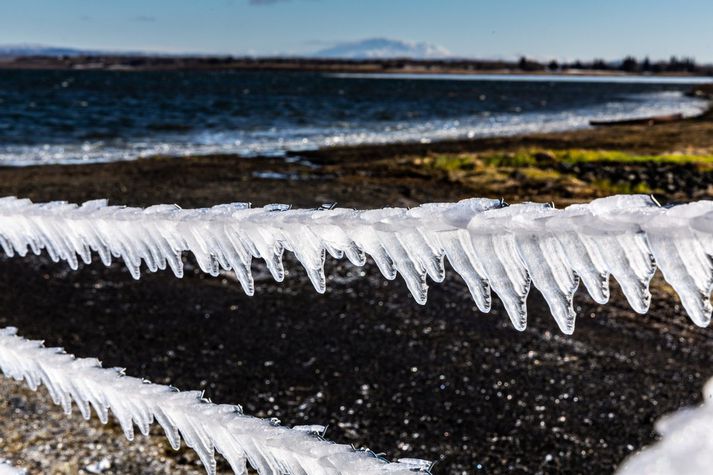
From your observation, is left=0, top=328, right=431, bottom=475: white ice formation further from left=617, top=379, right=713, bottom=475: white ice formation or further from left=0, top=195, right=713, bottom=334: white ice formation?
left=617, top=379, right=713, bottom=475: white ice formation

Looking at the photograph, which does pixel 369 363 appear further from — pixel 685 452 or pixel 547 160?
pixel 547 160

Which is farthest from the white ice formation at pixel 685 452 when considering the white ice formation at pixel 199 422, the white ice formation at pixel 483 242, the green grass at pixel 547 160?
the green grass at pixel 547 160

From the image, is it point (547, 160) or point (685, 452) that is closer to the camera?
point (685, 452)

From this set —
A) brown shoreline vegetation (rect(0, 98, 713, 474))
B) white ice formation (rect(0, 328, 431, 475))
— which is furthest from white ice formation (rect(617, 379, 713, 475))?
brown shoreline vegetation (rect(0, 98, 713, 474))

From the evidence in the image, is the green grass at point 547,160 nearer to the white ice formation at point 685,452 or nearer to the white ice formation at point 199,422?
the white ice formation at point 199,422

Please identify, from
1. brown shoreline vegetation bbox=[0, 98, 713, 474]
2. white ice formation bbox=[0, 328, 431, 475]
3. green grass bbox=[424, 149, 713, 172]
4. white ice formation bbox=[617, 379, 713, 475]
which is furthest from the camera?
green grass bbox=[424, 149, 713, 172]

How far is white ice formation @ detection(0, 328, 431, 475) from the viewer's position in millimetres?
1141

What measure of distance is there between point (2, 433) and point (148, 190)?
12752mm

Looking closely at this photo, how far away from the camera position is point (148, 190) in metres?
15.6

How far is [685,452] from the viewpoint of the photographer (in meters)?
0.73

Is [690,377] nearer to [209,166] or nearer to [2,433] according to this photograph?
[2,433]

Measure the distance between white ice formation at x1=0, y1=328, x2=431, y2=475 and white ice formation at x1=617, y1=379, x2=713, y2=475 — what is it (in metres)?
0.44

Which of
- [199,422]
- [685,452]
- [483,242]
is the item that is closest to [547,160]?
[199,422]

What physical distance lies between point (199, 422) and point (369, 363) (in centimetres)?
444
